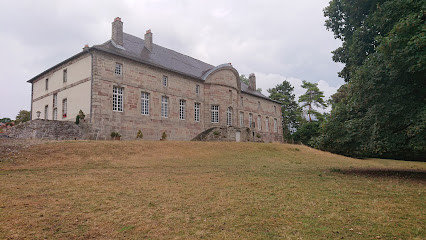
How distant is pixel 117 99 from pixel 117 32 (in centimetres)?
737

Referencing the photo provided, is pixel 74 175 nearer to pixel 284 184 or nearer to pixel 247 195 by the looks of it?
pixel 247 195

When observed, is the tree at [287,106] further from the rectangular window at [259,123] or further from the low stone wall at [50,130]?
the low stone wall at [50,130]

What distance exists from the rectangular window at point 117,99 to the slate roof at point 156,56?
3329 millimetres

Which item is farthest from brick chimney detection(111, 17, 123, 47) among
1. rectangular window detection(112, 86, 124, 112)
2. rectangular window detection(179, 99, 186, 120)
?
rectangular window detection(179, 99, 186, 120)

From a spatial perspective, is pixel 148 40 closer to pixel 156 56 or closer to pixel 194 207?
pixel 156 56

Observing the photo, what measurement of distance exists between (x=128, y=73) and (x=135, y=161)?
44.0 ft

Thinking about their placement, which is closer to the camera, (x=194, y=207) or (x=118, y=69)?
(x=194, y=207)

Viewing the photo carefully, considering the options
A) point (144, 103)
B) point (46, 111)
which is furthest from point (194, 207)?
point (46, 111)

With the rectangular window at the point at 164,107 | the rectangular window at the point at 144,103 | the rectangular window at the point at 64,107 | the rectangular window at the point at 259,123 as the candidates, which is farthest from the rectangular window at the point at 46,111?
the rectangular window at the point at 259,123

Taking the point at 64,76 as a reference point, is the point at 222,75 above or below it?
above

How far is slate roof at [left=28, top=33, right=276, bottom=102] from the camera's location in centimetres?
2788

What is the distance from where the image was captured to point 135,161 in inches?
669

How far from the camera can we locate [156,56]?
32844 millimetres

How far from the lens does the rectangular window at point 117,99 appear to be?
26.5 metres
